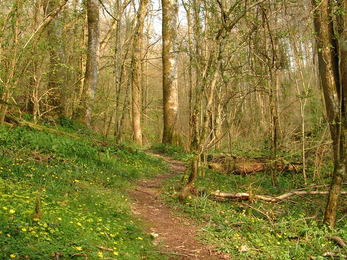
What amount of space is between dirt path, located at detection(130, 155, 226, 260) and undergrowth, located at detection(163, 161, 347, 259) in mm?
185

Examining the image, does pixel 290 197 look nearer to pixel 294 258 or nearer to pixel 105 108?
pixel 294 258

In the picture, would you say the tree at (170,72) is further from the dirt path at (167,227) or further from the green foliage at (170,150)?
the dirt path at (167,227)

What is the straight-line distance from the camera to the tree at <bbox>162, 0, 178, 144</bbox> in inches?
548

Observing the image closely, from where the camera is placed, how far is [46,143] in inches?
277

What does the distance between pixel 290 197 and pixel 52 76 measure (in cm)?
925

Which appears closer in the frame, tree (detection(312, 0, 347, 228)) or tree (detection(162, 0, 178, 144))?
tree (detection(312, 0, 347, 228))

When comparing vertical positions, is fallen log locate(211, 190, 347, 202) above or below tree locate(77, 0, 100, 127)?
below

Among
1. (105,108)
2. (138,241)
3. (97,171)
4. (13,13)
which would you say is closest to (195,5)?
(13,13)

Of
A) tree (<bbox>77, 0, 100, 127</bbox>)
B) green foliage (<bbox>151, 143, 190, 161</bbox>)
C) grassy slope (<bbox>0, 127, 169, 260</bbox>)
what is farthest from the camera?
green foliage (<bbox>151, 143, 190, 161</bbox>)

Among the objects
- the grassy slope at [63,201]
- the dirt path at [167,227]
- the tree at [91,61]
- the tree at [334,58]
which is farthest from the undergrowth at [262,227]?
the tree at [91,61]

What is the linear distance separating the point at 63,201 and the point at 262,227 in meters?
3.01

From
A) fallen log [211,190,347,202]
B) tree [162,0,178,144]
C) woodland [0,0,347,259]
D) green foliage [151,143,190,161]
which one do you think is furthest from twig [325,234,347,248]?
tree [162,0,178,144]

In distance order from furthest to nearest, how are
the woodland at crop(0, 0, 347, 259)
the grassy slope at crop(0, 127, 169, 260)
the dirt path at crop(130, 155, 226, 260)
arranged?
the woodland at crop(0, 0, 347, 259), the dirt path at crop(130, 155, 226, 260), the grassy slope at crop(0, 127, 169, 260)

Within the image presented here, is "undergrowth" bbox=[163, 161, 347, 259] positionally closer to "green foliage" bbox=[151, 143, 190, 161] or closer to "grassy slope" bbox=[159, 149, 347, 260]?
"grassy slope" bbox=[159, 149, 347, 260]
